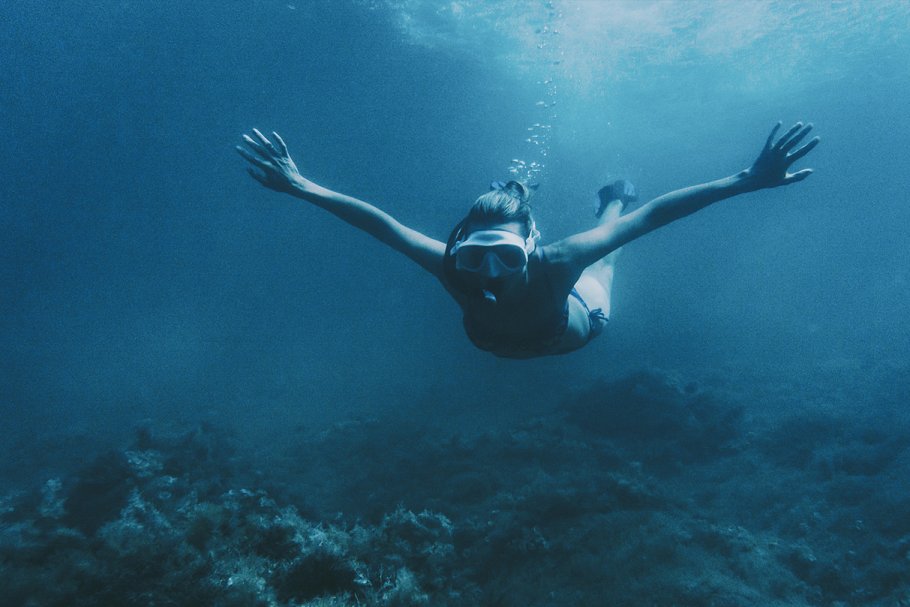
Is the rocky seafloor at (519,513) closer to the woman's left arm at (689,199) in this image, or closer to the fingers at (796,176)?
the woman's left arm at (689,199)

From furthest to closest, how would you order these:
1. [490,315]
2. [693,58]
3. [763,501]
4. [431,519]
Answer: [693,58] < [763,501] < [431,519] < [490,315]

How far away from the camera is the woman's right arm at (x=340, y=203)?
320cm

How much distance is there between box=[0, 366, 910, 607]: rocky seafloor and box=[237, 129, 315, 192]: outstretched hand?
2.79m

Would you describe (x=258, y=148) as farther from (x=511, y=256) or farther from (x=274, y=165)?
(x=511, y=256)

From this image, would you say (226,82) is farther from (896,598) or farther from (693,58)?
(896,598)

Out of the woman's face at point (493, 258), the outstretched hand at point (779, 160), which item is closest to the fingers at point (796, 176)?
the outstretched hand at point (779, 160)

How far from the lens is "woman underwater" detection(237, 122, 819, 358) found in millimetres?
2525

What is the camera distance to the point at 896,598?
4.76 meters

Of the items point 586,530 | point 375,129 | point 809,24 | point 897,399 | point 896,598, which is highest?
point 375,129

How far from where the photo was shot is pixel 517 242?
248cm

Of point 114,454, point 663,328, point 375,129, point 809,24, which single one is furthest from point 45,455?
point 809,24

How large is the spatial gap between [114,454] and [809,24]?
112 feet

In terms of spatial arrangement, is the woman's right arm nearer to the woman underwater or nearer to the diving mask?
the woman underwater

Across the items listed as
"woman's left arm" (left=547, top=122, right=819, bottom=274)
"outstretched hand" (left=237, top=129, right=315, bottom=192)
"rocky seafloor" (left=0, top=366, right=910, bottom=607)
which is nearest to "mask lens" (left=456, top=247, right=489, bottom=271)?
"woman's left arm" (left=547, top=122, right=819, bottom=274)
